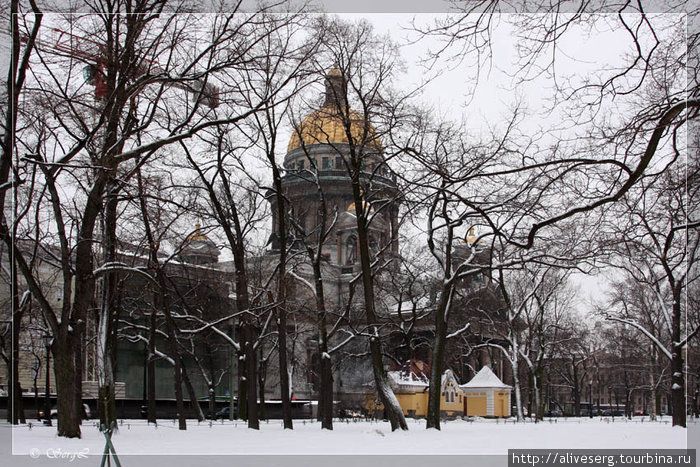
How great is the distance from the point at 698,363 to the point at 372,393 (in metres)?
19.7

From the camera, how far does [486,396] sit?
51125 mm

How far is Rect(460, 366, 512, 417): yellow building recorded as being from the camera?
5091cm

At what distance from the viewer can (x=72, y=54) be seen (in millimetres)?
16609

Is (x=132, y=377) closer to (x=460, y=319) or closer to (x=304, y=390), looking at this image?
(x=304, y=390)

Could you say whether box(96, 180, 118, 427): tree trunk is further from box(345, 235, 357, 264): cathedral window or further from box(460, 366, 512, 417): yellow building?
box(345, 235, 357, 264): cathedral window

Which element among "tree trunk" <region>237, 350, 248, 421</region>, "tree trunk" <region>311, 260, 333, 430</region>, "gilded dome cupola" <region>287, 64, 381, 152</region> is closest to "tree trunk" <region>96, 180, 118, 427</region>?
"gilded dome cupola" <region>287, 64, 381, 152</region>

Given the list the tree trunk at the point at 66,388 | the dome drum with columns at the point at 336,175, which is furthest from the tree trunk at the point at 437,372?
the tree trunk at the point at 66,388

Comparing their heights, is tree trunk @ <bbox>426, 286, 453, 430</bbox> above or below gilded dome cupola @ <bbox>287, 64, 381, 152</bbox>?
below

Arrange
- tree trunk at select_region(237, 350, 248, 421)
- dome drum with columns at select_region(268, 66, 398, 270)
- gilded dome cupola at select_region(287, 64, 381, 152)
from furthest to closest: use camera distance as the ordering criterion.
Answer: tree trunk at select_region(237, 350, 248, 421), dome drum with columns at select_region(268, 66, 398, 270), gilded dome cupola at select_region(287, 64, 381, 152)

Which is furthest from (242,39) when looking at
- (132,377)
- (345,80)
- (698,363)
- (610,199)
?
(132,377)

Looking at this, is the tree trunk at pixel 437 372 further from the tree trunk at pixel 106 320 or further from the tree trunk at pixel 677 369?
the tree trunk at pixel 677 369

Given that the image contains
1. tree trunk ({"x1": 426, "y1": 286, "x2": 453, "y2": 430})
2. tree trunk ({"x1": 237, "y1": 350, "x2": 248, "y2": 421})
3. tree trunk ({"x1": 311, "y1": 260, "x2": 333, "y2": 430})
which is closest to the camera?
tree trunk ({"x1": 426, "y1": 286, "x2": 453, "y2": 430})

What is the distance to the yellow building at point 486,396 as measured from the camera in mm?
50906

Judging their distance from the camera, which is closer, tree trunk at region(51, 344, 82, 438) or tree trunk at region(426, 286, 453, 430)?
tree trunk at region(51, 344, 82, 438)
